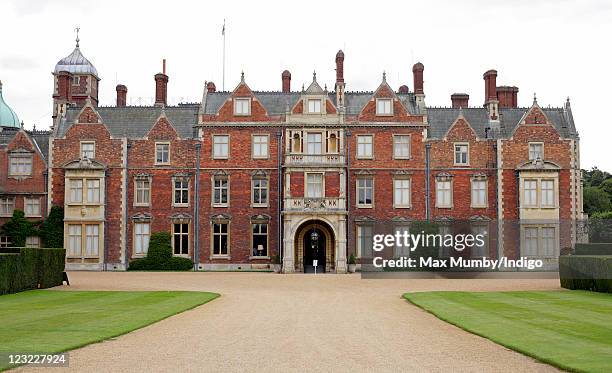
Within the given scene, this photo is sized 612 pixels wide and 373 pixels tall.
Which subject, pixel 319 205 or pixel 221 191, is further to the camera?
pixel 221 191

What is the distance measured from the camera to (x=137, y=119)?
47312 mm

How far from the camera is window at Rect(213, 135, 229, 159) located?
45.4 metres

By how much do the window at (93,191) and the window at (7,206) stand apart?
15.9ft

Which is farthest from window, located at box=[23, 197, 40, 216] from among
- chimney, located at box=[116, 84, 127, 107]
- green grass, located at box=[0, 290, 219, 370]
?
green grass, located at box=[0, 290, 219, 370]

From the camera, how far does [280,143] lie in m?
45.1

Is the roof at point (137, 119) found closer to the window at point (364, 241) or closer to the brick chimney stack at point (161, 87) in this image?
the brick chimney stack at point (161, 87)

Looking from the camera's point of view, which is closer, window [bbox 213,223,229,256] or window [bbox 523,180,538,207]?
window [bbox 523,180,538,207]

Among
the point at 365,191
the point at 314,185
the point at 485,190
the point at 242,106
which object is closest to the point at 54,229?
the point at 242,106

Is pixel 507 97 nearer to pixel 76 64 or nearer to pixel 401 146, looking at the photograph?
pixel 401 146

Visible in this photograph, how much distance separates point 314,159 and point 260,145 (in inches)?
149

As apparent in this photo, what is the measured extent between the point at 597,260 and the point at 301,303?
36.5 ft

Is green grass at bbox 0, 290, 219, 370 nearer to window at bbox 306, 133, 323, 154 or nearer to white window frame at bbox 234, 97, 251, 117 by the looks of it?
window at bbox 306, 133, 323, 154

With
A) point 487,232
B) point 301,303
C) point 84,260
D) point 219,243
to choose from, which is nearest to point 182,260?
point 219,243

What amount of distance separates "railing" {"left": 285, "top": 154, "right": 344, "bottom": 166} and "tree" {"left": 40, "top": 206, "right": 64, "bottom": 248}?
13.8 m
